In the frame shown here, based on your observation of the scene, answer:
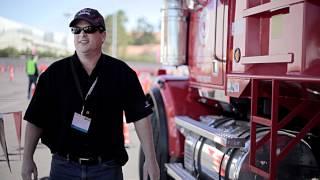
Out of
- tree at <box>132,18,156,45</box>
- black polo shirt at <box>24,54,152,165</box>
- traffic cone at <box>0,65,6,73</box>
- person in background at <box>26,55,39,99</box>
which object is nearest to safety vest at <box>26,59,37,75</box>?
person in background at <box>26,55,39,99</box>

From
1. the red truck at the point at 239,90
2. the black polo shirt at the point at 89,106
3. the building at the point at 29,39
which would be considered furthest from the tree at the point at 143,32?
the black polo shirt at the point at 89,106

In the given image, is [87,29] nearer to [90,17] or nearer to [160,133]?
[90,17]

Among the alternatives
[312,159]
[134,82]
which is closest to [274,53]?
[134,82]

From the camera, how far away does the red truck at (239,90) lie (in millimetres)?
2498

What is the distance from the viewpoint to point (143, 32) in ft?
177

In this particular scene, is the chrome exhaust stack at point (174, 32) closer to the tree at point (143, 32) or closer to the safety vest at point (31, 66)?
the safety vest at point (31, 66)

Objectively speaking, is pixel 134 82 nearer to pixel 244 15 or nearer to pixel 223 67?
pixel 244 15

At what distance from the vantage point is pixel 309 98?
3.01 m

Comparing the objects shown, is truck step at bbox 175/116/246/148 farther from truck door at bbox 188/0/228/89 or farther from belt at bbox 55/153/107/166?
belt at bbox 55/153/107/166

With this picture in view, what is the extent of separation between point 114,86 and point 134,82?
0.48ft

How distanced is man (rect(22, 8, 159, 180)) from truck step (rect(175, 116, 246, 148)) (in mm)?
630

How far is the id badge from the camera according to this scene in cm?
281

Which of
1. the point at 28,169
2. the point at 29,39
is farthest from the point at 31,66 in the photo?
the point at 28,169

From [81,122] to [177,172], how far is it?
1759 millimetres
